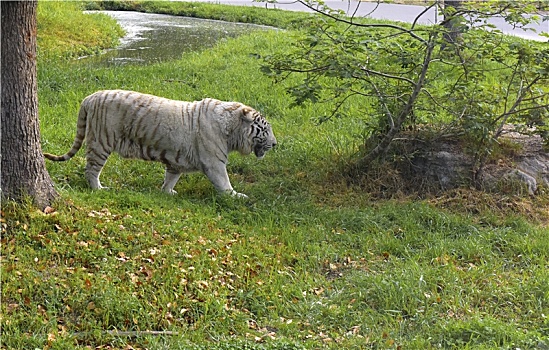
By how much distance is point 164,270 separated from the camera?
567 cm

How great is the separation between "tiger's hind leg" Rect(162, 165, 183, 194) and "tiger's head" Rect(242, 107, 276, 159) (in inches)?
36.0

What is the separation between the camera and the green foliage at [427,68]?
7672mm

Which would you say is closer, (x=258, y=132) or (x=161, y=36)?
(x=258, y=132)

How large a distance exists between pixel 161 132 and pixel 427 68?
9.95 feet

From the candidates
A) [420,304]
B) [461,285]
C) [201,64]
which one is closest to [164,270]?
[420,304]

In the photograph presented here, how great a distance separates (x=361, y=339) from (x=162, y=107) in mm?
3712

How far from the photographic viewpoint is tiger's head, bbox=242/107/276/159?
799cm

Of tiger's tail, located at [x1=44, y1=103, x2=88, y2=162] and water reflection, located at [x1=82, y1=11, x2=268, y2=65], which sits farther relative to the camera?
water reflection, located at [x1=82, y1=11, x2=268, y2=65]

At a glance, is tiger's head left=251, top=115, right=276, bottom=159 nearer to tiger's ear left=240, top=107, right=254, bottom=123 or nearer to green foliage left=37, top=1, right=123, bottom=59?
tiger's ear left=240, top=107, right=254, bottom=123

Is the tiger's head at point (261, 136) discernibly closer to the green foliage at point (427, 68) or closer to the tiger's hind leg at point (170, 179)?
the green foliage at point (427, 68)

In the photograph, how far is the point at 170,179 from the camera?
7.87 metres

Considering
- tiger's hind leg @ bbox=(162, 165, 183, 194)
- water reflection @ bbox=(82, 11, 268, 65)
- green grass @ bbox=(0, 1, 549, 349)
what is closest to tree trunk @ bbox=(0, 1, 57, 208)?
green grass @ bbox=(0, 1, 549, 349)

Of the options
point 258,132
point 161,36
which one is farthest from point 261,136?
point 161,36

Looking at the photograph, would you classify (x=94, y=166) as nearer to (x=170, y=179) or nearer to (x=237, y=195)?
(x=170, y=179)
